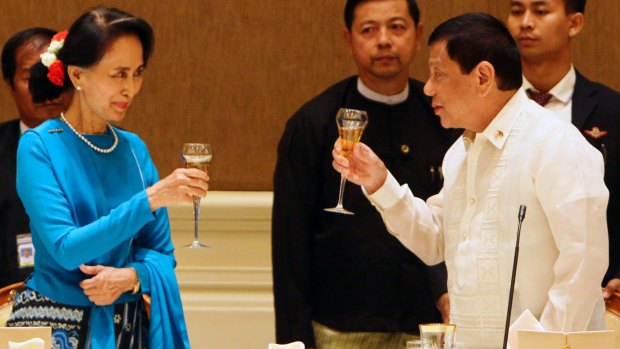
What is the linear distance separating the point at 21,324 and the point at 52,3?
7.60 ft

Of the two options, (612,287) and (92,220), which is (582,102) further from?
(92,220)

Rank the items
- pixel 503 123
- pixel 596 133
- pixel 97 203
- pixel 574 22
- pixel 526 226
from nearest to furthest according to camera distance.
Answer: pixel 526 226 → pixel 503 123 → pixel 97 203 → pixel 596 133 → pixel 574 22

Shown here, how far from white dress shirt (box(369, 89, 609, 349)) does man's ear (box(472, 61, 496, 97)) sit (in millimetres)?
73

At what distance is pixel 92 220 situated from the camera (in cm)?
315

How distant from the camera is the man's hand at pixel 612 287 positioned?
363cm

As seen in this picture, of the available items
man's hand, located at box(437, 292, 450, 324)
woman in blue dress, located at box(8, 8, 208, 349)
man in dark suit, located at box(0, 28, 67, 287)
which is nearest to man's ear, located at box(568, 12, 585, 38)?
man's hand, located at box(437, 292, 450, 324)

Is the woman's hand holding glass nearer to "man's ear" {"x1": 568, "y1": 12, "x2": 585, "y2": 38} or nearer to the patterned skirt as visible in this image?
the patterned skirt

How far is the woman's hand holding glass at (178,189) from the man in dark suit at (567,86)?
1436 millimetres

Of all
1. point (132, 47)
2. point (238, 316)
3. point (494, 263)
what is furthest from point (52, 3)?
point (494, 263)

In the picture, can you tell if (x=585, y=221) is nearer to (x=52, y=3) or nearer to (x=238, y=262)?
(x=238, y=262)

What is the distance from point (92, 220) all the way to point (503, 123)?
1.15 m

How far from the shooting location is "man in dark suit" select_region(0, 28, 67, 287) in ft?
13.2

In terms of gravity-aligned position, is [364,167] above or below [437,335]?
above

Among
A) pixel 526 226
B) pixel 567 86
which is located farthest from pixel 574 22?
pixel 526 226
